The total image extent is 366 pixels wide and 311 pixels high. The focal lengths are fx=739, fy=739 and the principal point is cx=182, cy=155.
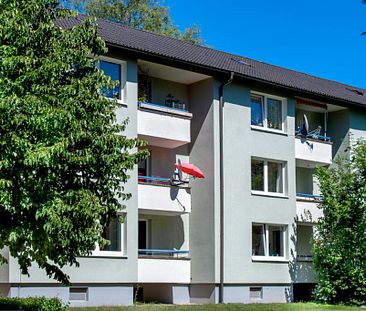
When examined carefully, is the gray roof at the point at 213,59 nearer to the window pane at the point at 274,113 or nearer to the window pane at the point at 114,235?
the window pane at the point at 274,113

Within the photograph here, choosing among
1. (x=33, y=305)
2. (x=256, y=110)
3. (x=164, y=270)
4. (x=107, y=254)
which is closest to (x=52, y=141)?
(x=33, y=305)

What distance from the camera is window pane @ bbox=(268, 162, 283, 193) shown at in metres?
31.2

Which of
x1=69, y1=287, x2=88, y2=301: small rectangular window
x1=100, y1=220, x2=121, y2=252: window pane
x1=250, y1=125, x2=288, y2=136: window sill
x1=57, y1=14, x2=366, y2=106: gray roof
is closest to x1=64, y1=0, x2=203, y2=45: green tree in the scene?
x1=57, y1=14, x2=366, y2=106: gray roof

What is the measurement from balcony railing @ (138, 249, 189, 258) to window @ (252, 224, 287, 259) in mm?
3051

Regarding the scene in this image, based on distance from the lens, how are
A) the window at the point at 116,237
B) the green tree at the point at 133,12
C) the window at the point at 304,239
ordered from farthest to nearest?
1. the green tree at the point at 133,12
2. the window at the point at 304,239
3. the window at the point at 116,237

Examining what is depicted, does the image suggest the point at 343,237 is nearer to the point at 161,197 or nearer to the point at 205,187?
the point at 205,187

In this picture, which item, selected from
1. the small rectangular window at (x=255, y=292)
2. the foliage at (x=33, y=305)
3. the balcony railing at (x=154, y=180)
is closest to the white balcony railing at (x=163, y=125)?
the balcony railing at (x=154, y=180)

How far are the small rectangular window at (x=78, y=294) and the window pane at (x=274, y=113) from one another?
36.8 feet

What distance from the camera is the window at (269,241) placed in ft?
98.5

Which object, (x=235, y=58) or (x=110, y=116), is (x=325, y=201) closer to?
(x=235, y=58)

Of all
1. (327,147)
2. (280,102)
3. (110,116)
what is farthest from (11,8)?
(327,147)

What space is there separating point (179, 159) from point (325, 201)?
6.74 meters

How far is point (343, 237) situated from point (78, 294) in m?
11.4

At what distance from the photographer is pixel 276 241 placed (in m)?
30.9
